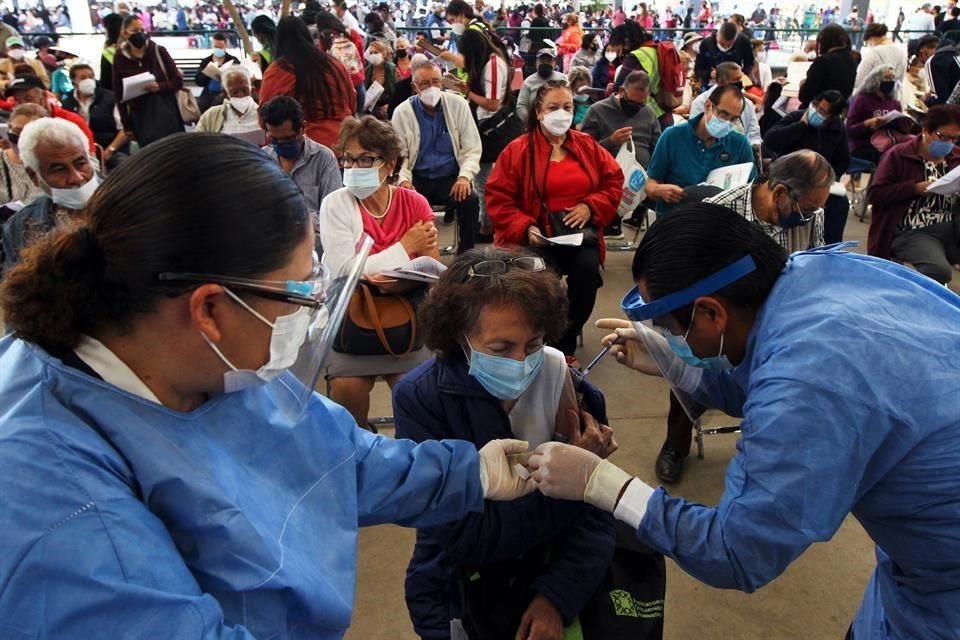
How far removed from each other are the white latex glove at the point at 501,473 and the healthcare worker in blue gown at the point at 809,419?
60 millimetres

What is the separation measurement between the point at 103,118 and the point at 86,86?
3.22ft

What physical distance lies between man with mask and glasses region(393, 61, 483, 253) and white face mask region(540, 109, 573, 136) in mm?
1068

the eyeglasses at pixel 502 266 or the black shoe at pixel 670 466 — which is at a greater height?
the eyeglasses at pixel 502 266

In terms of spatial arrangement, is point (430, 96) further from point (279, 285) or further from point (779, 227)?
point (279, 285)

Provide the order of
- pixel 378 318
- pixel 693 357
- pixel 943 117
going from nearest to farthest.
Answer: pixel 693 357, pixel 378 318, pixel 943 117

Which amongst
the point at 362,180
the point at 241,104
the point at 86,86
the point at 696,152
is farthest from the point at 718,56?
the point at 86,86

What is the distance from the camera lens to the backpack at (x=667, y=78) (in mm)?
6375

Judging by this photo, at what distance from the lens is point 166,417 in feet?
3.00

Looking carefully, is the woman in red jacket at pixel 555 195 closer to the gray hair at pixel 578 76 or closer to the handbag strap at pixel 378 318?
the handbag strap at pixel 378 318

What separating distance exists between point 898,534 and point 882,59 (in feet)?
23.3

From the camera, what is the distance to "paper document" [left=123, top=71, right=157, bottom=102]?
5.54 meters

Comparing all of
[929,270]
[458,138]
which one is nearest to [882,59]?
[929,270]

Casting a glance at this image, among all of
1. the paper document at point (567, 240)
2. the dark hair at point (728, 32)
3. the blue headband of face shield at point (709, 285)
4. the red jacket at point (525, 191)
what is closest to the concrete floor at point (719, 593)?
the paper document at point (567, 240)

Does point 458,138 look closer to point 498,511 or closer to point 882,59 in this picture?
point 498,511
